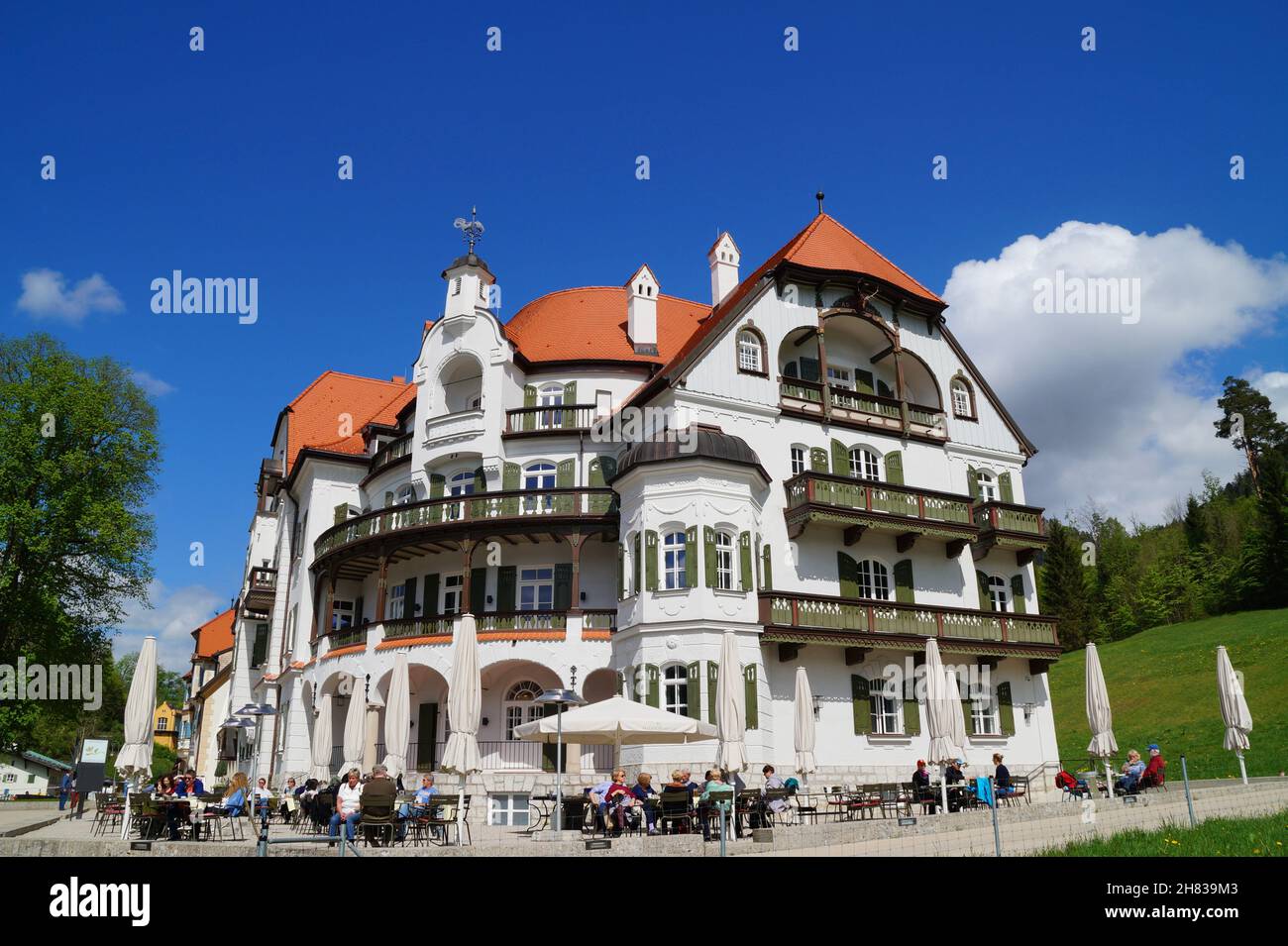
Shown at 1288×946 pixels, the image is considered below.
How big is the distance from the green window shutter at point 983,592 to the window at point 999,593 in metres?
0.22

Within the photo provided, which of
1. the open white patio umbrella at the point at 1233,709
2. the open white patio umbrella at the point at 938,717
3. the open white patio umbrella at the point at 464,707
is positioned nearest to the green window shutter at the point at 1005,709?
the open white patio umbrella at the point at 1233,709

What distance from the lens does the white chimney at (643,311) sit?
115 ft

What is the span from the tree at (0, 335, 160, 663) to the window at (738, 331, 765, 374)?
23032 mm

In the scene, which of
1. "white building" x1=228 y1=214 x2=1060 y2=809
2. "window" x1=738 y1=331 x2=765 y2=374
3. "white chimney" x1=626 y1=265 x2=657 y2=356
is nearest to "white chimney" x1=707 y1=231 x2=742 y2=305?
"white building" x1=228 y1=214 x2=1060 y2=809

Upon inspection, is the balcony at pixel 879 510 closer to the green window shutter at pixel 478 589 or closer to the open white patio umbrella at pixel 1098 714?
the open white patio umbrella at pixel 1098 714

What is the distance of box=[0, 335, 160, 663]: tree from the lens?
3447cm

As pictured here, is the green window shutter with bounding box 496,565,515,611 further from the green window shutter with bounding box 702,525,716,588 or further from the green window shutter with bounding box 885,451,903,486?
the green window shutter with bounding box 885,451,903,486

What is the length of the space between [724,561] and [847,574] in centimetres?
479

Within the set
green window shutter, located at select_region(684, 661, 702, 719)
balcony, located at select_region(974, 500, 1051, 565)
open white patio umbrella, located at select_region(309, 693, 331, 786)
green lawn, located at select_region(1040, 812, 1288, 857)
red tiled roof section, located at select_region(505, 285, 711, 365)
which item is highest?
red tiled roof section, located at select_region(505, 285, 711, 365)

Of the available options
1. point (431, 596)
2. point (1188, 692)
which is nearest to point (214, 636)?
point (431, 596)

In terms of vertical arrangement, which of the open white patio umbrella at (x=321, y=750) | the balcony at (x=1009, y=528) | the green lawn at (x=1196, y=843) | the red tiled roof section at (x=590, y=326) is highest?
the red tiled roof section at (x=590, y=326)
